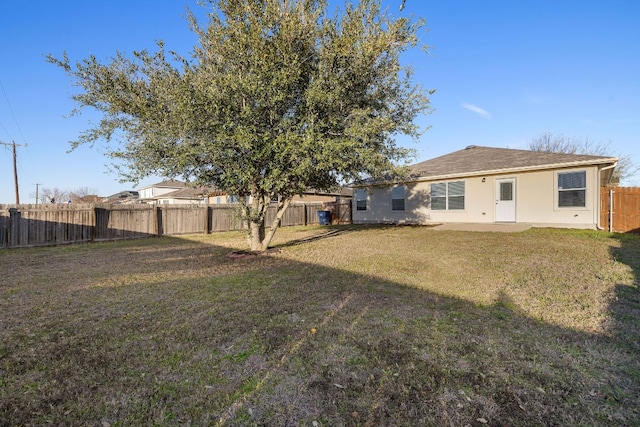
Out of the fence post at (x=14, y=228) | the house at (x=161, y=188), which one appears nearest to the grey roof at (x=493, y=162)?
the fence post at (x=14, y=228)

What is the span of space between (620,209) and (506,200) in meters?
3.66

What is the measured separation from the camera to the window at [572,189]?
11516mm

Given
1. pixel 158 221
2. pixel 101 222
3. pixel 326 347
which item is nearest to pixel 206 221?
pixel 158 221

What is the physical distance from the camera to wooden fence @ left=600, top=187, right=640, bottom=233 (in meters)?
11.2

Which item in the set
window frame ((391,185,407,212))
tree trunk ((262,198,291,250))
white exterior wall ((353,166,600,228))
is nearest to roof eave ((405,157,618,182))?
white exterior wall ((353,166,600,228))

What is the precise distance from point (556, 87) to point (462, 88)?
15.1 ft

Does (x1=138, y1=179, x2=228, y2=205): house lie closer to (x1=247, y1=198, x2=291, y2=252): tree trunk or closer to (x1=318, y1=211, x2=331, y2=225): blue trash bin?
(x1=318, y1=211, x2=331, y2=225): blue trash bin

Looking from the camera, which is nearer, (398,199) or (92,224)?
(92,224)

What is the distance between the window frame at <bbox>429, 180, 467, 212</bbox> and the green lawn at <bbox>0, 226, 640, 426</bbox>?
862cm

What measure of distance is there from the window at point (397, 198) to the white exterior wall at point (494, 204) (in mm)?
216

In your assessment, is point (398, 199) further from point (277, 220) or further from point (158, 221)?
point (158, 221)

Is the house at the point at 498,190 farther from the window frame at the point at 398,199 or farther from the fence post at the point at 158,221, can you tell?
the fence post at the point at 158,221

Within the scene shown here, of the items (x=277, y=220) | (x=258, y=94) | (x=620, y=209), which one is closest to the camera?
(x=258, y=94)

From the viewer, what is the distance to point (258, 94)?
6582 millimetres
